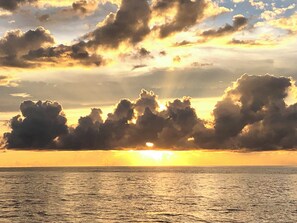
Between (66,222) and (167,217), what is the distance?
18.5 m

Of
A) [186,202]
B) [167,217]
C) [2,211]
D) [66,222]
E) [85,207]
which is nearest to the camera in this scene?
[66,222]

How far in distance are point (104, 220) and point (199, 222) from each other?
1642cm

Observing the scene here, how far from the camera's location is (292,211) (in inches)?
3696

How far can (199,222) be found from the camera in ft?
253

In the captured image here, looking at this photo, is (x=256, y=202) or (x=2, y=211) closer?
(x=2, y=211)

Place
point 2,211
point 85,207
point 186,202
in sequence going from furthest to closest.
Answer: point 186,202 < point 85,207 < point 2,211

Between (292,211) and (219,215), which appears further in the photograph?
(292,211)

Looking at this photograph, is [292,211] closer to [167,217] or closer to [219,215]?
[219,215]

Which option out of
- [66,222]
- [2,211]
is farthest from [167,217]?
[2,211]

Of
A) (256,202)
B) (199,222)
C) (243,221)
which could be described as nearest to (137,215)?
(199,222)

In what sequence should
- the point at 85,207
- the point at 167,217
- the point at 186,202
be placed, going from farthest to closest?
1. the point at 186,202
2. the point at 85,207
3. the point at 167,217

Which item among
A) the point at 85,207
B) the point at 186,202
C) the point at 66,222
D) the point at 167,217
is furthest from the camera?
the point at 186,202

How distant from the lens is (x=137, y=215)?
281ft

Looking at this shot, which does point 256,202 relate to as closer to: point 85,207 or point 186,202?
point 186,202
